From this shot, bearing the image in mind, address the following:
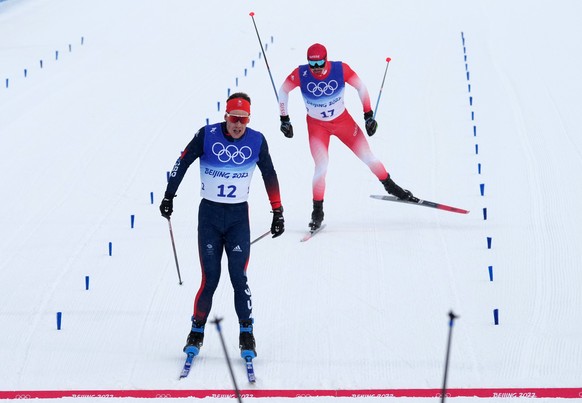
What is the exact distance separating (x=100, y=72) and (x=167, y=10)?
4.71 m

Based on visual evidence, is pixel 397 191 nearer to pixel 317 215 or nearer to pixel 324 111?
pixel 317 215

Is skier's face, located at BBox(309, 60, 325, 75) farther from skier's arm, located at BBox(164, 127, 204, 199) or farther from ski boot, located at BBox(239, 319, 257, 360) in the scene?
ski boot, located at BBox(239, 319, 257, 360)

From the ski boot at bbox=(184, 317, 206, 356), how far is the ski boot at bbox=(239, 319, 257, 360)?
241 mm

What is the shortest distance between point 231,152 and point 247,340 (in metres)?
1.08

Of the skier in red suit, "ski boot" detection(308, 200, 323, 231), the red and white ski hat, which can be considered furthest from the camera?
"ski boot" detection(308, 200, 323, 231)

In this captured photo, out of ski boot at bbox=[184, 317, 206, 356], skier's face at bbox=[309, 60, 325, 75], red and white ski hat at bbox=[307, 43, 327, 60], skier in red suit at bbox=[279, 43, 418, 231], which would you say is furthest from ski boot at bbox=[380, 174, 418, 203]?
ski boot at bbox=[184, 317, 206, 356]

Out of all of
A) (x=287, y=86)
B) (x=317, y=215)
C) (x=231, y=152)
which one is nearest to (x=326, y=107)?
(x=287, y=86)

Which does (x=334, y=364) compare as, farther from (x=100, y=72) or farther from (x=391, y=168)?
(x=100, y=72)

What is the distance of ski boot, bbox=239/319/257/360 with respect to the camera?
5.48 m

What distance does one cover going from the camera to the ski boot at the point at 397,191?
318 inches

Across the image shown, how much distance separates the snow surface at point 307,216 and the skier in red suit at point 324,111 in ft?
1.43

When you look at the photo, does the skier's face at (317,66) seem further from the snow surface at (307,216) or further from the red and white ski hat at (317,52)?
the snow surface at (307,216)

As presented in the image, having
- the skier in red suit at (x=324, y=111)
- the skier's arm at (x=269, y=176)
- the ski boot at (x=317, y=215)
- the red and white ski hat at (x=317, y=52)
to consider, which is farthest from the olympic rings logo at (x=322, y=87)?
the skier's arm at (x=269, y=176)

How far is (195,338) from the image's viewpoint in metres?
5.60
